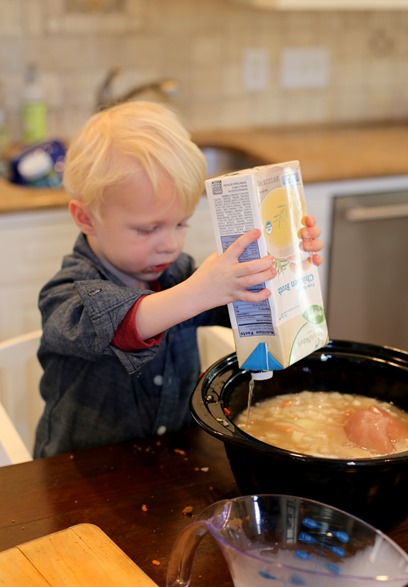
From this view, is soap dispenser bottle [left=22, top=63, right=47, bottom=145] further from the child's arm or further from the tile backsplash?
the child's arm

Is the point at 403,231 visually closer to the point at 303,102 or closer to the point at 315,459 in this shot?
the point at 303,102

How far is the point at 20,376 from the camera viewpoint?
1.51m

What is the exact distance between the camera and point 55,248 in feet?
7.45

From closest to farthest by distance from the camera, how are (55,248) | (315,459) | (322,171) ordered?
(315,459) < (55,248) < (322,171)

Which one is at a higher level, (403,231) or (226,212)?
(226,212)

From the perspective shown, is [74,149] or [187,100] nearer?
[74,149]

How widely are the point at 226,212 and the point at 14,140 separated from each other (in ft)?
6.37

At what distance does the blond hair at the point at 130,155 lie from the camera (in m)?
1.24

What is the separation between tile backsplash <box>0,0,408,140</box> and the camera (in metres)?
2.67

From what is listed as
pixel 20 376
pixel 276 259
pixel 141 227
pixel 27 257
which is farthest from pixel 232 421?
pixel 27 257

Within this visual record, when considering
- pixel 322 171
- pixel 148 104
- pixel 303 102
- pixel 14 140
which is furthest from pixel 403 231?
pixel 148 104

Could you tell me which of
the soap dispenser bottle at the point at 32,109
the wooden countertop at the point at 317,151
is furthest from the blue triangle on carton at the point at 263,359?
the soap dispenser bottle at the point at 32,109

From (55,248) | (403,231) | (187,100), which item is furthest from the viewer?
(187,100)

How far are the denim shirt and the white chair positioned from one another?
0.10 m
